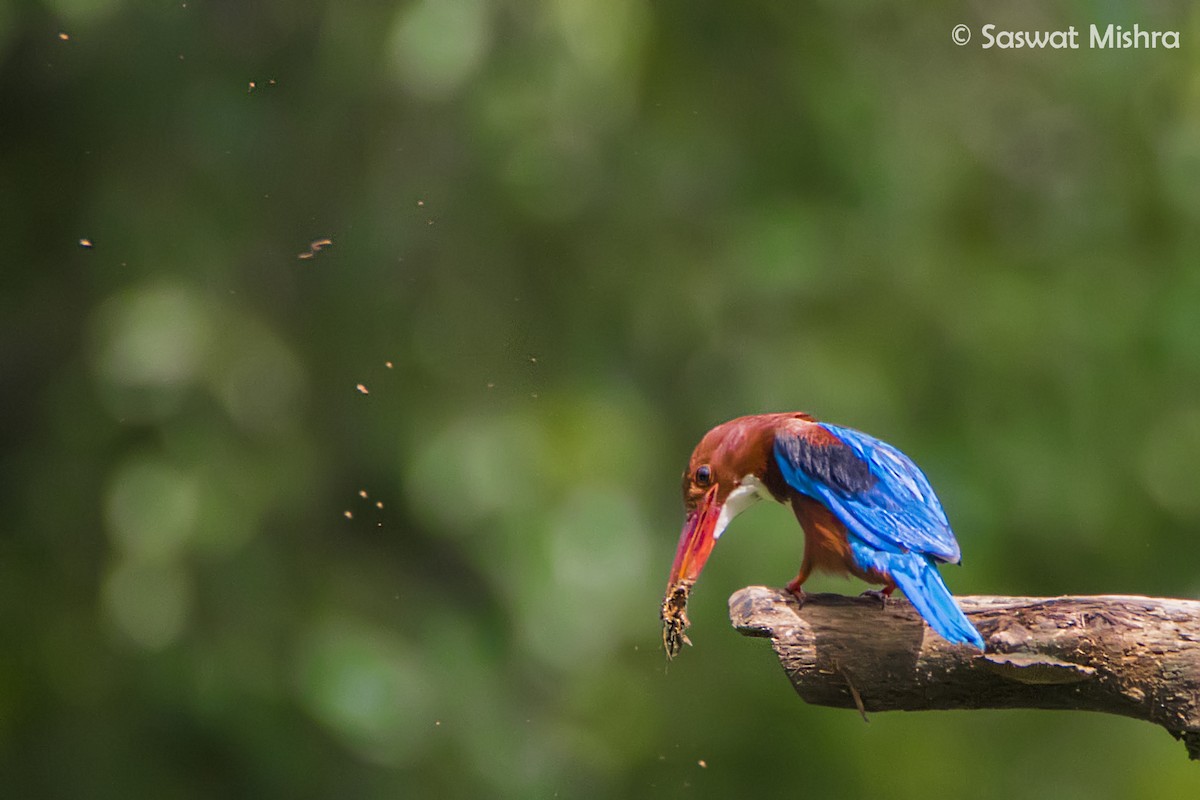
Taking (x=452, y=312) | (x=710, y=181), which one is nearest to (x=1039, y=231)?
(x=710, y=181)

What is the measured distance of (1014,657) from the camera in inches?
70.6

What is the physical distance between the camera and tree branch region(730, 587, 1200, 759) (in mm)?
1773

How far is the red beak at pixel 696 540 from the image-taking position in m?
2.24

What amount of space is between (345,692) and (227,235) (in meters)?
1.34

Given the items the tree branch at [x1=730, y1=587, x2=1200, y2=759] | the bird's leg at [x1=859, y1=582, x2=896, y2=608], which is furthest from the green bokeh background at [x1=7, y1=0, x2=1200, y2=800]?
the tree branch at [x1=730, y1=587, x2=1200, y2=759]

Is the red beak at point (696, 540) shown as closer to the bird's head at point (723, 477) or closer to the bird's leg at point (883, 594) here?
the bird's head at point (723, 477)

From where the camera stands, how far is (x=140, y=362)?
339 centimetres

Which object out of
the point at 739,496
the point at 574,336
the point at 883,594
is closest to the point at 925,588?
the point at 883,594

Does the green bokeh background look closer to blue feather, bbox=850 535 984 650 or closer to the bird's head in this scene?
the bird's head

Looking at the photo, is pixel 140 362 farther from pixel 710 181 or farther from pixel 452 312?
pixel 710 181

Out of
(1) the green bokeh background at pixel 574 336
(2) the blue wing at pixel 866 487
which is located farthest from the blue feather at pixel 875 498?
(1) the green bokeh background at pixel 574 336

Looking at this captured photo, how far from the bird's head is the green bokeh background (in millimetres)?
1380

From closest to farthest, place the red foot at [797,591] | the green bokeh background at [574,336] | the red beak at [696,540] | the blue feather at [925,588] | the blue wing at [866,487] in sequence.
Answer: the blue feather at [925,588]
the red foot at [797,591]
the blue wing at [866,487]
the red beak at [696,540]
the green bokeh background at [574,336]

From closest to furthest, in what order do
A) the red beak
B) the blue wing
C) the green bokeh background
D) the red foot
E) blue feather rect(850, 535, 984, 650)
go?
blue feather rect(850, 535, 984, 650) → the red foot → the blue wing → the red beak → the green bokeh background
